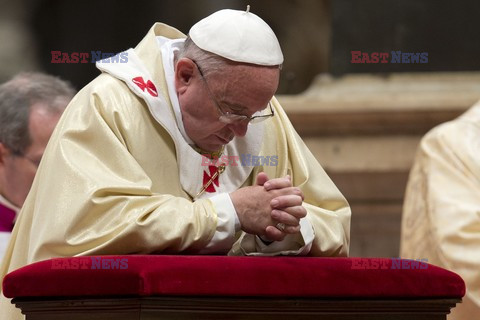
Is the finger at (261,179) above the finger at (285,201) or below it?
above

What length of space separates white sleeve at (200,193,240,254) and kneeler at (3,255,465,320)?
227 mm

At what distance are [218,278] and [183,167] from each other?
0.79 m

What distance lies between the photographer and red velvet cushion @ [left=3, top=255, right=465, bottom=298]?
Answer: 370cm

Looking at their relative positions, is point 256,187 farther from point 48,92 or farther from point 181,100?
point 48,92

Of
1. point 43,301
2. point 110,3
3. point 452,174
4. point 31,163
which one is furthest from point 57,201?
point 110,3

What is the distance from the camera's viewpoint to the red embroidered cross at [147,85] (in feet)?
14.5

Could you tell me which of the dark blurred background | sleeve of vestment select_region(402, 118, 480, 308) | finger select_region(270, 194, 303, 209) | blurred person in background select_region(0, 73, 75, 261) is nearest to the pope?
finger select_region(270, 194, 303, 209)

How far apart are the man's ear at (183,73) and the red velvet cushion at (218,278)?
2.62 ft

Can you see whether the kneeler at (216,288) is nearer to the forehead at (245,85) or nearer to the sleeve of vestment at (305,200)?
the sleeve of vestment at (305,200)

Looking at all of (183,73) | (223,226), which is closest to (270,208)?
(223,226)

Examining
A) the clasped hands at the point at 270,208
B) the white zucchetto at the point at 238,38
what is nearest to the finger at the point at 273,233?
the clasped hands at the point at 270,208

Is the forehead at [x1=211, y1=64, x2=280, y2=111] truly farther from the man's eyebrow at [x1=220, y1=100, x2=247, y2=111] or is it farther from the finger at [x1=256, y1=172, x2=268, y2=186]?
the finger at [x1=256, y1=172, x2=268, y2=186]

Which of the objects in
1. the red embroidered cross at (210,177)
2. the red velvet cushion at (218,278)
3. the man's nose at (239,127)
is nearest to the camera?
the red velvet cushion at (218,278)

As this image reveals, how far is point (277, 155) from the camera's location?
469cm
